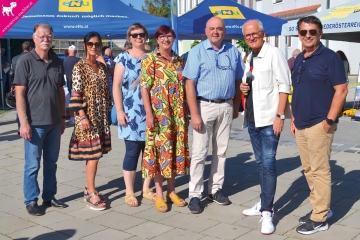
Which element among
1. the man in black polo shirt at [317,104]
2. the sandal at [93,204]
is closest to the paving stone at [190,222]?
the sandal at [93,204]

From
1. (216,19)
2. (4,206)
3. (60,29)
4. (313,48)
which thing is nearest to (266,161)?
(313,48)

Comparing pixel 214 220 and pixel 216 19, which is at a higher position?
pixel 216 19

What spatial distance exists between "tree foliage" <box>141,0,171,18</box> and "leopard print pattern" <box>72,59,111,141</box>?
3746cm

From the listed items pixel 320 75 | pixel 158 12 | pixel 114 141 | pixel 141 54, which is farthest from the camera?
pixel 158 12

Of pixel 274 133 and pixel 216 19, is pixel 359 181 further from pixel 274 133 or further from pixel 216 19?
pixel 216 19

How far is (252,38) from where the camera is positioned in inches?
165

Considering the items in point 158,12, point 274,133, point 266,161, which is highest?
point 158,12

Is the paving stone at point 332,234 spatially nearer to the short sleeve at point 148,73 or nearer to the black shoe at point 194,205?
the black shoe at point 194,205

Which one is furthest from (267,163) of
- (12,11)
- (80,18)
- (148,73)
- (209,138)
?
(12,11)

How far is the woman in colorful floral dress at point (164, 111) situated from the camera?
4.61 m

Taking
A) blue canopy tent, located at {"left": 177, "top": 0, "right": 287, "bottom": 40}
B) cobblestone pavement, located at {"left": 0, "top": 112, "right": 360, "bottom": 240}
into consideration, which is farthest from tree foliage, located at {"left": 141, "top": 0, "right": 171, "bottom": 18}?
cobblestone pavement, located at {"left": 0, "top": 112, "right": 360, "bottom": 240}

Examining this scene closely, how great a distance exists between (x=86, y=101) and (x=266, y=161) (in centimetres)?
188

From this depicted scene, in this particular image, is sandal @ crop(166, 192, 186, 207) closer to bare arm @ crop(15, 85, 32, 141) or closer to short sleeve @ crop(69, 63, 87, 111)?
short sleeve @ crop(69, 63, 87, 111)

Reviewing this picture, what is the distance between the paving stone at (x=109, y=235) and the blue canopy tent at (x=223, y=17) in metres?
7.40
